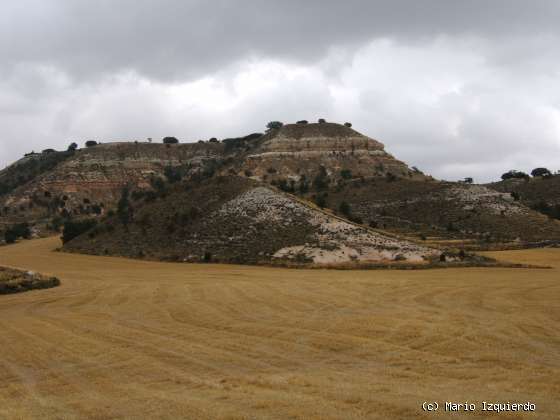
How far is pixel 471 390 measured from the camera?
10.6m

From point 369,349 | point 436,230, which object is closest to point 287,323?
point 369,349

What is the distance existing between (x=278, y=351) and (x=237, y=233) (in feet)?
117

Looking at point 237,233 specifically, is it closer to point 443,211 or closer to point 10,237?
point 443,211

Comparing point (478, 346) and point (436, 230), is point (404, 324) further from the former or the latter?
point (436, 230)

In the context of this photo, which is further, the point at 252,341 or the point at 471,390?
the point at 252,341

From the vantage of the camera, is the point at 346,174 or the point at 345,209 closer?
the point at 345,209

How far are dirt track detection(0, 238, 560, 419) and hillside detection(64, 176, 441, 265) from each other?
16.6 m

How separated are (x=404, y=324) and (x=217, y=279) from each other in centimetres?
1716

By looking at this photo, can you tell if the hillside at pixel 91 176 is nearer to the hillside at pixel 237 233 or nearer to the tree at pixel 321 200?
the tree at pixel 321 200

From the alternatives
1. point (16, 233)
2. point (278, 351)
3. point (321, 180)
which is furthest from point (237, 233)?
point (321, 180)

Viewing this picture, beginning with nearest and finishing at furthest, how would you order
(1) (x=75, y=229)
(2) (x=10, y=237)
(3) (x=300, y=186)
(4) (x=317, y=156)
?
(1) (x=75, y=229) → (2) (x=10, y=237) → (3) (x=300, y=186) → (4) (x=317, y=156)

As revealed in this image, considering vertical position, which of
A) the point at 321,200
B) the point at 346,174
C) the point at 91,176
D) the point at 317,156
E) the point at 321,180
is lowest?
the point at 321,200

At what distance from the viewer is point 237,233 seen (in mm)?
49594

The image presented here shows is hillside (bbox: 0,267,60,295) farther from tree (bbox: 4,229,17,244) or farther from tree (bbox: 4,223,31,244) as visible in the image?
tree (bbox: 4,223,31,244)
